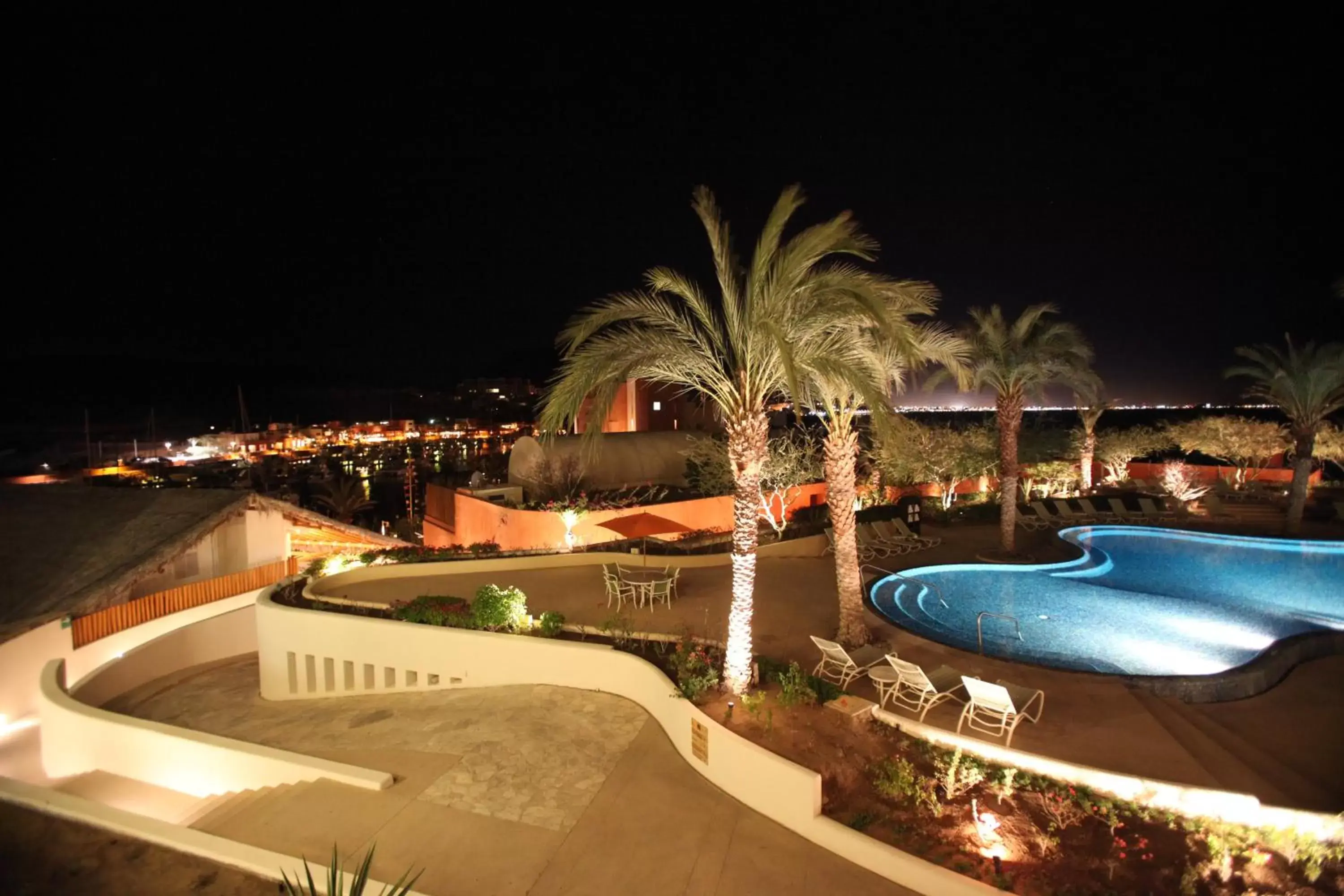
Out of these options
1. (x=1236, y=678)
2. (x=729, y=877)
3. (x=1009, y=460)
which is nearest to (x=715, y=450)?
(x=1009, y=460)

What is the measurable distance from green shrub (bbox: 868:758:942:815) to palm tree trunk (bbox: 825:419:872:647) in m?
3.35

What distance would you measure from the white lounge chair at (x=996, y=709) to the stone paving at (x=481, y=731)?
12.1ft

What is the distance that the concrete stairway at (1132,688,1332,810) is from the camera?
5871 mm

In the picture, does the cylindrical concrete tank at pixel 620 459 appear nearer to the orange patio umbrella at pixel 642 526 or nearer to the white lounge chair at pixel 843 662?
the orange patio umbrella at pixel 642 526

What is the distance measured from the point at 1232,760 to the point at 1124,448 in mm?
25745

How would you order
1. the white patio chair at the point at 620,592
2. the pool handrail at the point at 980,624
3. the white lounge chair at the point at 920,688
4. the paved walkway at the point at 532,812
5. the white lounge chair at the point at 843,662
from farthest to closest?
the white patio chair at the point at 620,592, the pool handrail at the point at 980,624, the white lounge chair at the point at 843,662, the white lounge chair at the point at 920,688, the paved walkway at the point at 532,812

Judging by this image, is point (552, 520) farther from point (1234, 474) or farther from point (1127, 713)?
point (1234, 474)

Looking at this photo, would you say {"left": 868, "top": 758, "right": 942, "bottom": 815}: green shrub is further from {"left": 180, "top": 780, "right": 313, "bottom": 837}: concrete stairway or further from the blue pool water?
{"left": 180, "top": 780, "right": 313, "bottom": 837}: concrete stairway

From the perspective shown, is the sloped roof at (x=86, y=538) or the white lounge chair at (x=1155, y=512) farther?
the white lounge chair at (x=1155, y=512)

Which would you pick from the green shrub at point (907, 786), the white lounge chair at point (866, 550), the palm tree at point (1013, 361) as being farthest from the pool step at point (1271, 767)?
the palm tree at point (1013, 361)

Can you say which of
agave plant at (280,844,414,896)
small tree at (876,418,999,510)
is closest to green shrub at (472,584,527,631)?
agave plant at (280,844,414,896)

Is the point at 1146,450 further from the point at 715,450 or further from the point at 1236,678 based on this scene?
the point at 1236,678

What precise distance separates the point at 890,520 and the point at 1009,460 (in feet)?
11.9

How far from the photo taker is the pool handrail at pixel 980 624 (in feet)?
31.1
